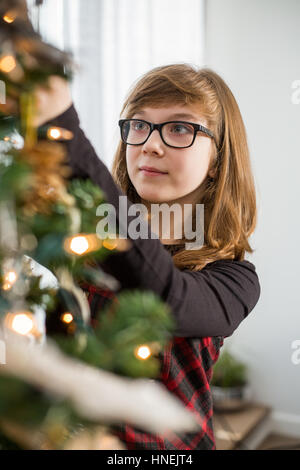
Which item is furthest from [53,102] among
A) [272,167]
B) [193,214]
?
[272,167]

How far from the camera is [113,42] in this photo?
6.26ft

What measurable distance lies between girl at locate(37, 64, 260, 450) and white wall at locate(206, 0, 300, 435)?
4.53ft

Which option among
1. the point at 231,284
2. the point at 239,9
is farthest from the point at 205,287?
the point at 239,9

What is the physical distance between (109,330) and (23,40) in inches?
7.5

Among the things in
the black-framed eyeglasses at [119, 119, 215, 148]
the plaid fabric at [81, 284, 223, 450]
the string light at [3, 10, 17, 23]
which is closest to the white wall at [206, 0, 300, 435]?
the black-framed eyeglasses at [119, 119, 215, 148]

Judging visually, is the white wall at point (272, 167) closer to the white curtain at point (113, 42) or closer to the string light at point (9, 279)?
the white curtain at point (113, 42)

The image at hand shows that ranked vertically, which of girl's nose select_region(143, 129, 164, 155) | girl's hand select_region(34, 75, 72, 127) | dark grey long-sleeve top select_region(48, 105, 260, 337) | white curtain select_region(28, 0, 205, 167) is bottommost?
dark grey long-sleeve top select_region(48, 105, 260, 337)

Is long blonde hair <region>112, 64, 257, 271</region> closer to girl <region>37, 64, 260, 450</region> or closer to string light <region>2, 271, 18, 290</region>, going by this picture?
girl <region>37, 64, 260, 450</region>

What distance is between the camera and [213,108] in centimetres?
97

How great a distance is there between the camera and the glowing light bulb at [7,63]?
275mm

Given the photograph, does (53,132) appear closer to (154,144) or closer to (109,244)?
(109,244)

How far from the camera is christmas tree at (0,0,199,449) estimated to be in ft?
0.73

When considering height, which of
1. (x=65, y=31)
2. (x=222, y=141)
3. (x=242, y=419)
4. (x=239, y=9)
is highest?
(x=239, y=9)
